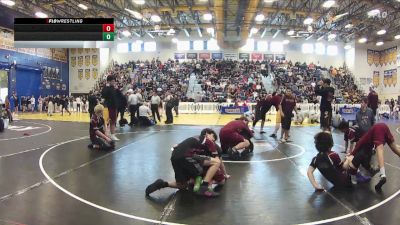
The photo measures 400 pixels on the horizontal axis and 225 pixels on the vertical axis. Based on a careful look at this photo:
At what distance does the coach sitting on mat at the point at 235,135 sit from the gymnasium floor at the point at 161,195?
14.5 inches

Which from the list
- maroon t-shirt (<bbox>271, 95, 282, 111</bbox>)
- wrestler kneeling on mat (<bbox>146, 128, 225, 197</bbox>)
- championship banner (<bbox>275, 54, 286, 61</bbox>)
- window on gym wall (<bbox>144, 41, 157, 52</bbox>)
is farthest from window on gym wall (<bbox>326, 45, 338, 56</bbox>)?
wrestler kneeling on mat (<bbox>146, 128, 225, 197</bbox>)

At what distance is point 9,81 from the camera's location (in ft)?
96.6

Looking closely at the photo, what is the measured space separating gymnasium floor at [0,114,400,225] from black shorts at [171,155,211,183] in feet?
0.80

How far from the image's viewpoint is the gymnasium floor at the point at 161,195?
403 cm

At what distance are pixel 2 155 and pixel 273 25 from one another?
26748 mm

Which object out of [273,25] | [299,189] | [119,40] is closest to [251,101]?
[273,25]

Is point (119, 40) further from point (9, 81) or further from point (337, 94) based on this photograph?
point (337, 94)

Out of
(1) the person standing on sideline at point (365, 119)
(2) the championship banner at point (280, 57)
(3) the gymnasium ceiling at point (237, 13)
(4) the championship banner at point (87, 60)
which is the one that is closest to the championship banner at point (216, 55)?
(3) the gymnasium ceiling at point (237, 13)

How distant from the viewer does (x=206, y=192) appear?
4.86 metres

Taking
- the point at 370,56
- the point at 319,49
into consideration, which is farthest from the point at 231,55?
A: the point at 370,56

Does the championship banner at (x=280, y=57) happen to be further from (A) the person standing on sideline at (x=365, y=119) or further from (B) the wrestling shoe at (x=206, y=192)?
(B) the wrestling shoe at (x=206, y=192)

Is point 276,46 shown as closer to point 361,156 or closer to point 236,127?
point 236,127

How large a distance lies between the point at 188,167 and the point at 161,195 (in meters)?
0.53

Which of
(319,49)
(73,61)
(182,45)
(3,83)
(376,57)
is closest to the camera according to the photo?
(3,83)
